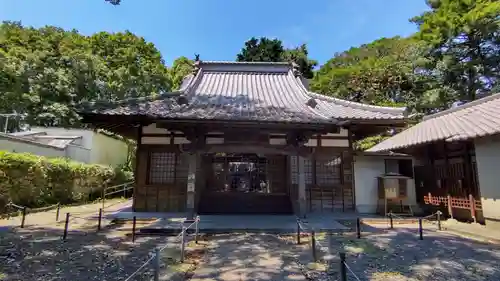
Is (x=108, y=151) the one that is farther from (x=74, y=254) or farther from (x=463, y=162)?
(x=463, y=162)

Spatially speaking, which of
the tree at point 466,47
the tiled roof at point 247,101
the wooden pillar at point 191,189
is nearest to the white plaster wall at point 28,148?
the tiled roof at point 247,101

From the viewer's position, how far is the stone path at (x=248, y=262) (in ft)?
16.3

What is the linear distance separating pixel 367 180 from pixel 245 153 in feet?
17.9

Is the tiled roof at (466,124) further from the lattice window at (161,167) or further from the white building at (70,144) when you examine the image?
the white building at (70,144)

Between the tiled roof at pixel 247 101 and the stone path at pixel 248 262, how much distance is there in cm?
332

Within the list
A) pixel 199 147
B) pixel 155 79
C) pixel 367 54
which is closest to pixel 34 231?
pixel 199 147

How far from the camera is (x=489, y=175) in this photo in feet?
29.7

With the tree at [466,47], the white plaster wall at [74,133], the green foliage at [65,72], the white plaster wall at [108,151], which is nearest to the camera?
the tree at [466,47]

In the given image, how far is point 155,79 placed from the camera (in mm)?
26297

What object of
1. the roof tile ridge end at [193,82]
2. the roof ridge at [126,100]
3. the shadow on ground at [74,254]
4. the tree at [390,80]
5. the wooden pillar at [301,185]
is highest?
the tree at [390,80]

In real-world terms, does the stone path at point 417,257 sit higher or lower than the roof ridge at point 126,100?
lower

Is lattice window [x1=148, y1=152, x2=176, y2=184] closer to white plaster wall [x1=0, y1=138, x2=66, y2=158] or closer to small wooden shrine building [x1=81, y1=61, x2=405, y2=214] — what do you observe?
small wooden shrine building [x1=81, y1=61, x2=405, y2=214]

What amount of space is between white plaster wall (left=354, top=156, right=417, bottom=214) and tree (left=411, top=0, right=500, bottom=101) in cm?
1300

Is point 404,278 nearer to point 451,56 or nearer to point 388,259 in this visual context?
point 388,259
